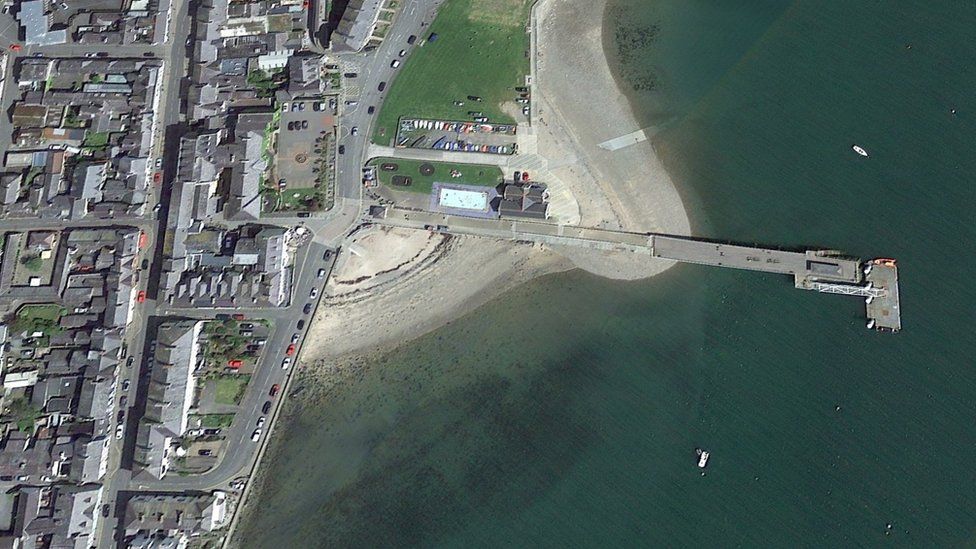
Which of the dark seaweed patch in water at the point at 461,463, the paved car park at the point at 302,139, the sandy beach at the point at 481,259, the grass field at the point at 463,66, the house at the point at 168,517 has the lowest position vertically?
the house at the point at 168,517

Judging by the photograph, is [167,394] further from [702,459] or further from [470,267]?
[702,459]

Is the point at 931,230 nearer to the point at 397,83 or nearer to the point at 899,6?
the point at 899,6

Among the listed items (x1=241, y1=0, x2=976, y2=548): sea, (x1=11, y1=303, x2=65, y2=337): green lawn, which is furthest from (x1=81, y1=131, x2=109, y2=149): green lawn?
(x1=241, y1=0, x2=976, y2=548): sea

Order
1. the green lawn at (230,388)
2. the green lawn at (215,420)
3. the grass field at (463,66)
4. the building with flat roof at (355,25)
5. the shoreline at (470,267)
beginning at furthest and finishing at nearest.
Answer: the building with flat roof at (355,25)
the grass field at (463,66)
the shoreline at (470,267)
the green lawn at (230,388)
the green lawn at (215,420)

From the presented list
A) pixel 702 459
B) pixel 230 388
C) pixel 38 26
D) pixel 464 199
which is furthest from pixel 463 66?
pixel 38 26

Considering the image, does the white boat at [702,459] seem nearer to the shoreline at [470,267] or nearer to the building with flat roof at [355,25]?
the shoreline at [470,267]

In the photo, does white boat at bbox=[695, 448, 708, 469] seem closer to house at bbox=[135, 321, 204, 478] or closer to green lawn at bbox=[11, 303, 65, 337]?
house at bbox=[135, 321, 204, 478]

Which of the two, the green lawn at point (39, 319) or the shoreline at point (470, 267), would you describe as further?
the shoreline at point (470, 267)

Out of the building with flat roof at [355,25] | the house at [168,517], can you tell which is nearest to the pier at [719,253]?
the building with flat roof at [355,25]
